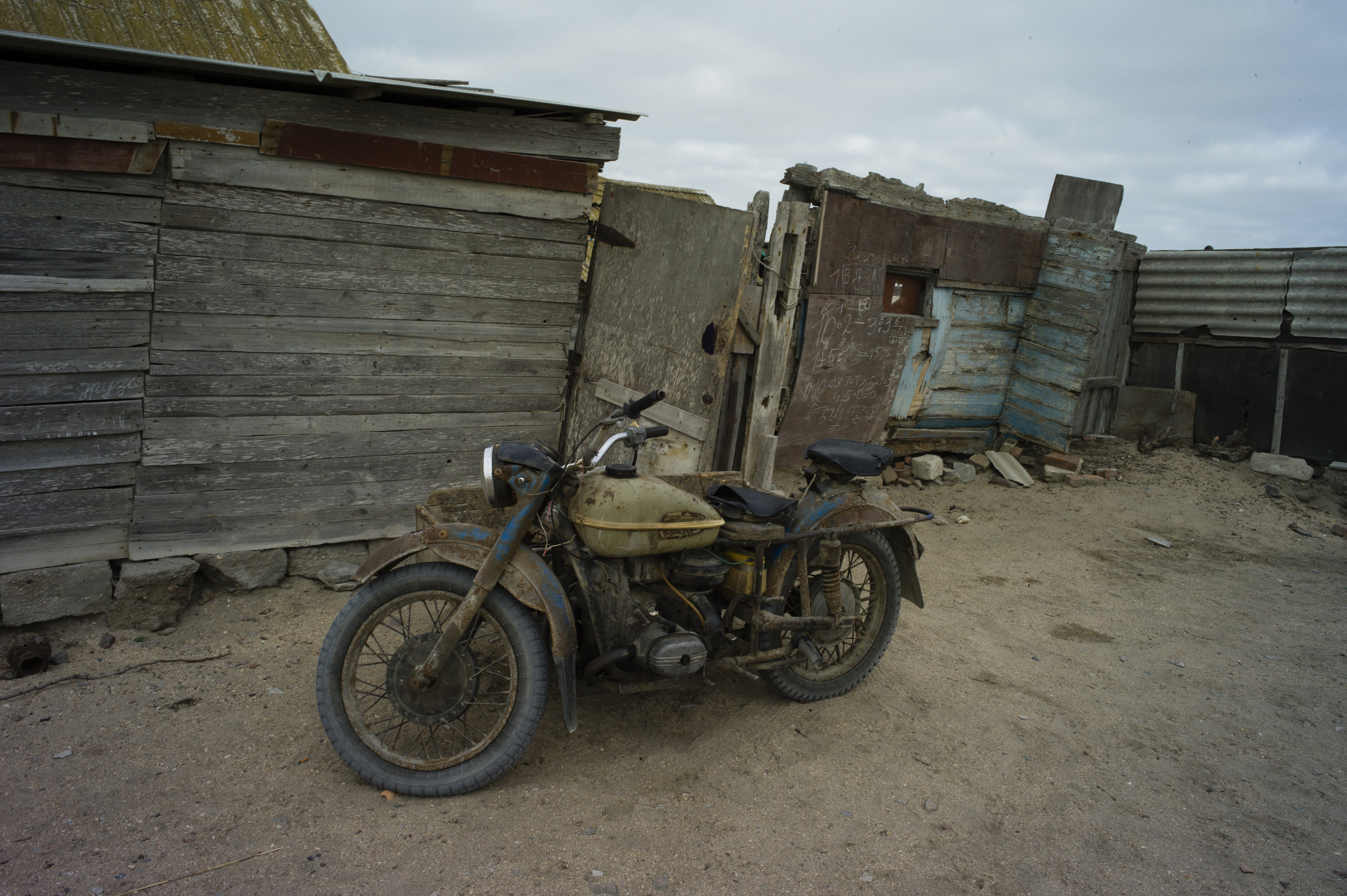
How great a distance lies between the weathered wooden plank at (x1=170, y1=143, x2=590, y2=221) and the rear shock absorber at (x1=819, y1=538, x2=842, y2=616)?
2786 mm

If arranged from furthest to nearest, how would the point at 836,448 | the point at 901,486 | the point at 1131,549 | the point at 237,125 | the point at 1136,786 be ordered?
the point at 901,486
the point at 1131,549
the point at 237,125
the point at 836,448
the point at 1136,786

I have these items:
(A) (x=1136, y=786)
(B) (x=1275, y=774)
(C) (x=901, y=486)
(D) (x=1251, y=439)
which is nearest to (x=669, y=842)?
(A) (x=1136, y=786)

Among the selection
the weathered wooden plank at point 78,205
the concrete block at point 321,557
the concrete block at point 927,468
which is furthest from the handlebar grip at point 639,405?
the concrete block at point 927,468

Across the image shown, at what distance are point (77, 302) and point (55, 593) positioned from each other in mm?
1515

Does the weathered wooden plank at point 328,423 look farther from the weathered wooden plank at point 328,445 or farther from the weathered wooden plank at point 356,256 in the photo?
the weathered wooden plank at point 356,256

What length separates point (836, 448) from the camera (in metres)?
3.64

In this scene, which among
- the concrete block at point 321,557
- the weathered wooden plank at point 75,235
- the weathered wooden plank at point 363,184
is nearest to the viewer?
the weathered wooden plank at point 75,235

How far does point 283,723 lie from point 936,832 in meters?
2.64

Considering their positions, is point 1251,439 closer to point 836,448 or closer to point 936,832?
point 836,448

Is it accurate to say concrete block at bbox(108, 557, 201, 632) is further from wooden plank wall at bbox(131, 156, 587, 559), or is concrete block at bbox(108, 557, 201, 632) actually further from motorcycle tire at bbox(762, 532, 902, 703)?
motorcycle tire at bbox(762, 532, 902, 703)

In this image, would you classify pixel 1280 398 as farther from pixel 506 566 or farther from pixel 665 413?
pixel 506 566

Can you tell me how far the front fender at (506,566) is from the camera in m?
2.79

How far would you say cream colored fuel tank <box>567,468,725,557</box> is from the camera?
2.88 m

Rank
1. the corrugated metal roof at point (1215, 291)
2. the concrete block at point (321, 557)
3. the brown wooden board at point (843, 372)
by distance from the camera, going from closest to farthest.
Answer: the concrete block at point (321, 557), the brown wooden board at point (843, 372), the corrugated metal roof at point (1215, 291)
